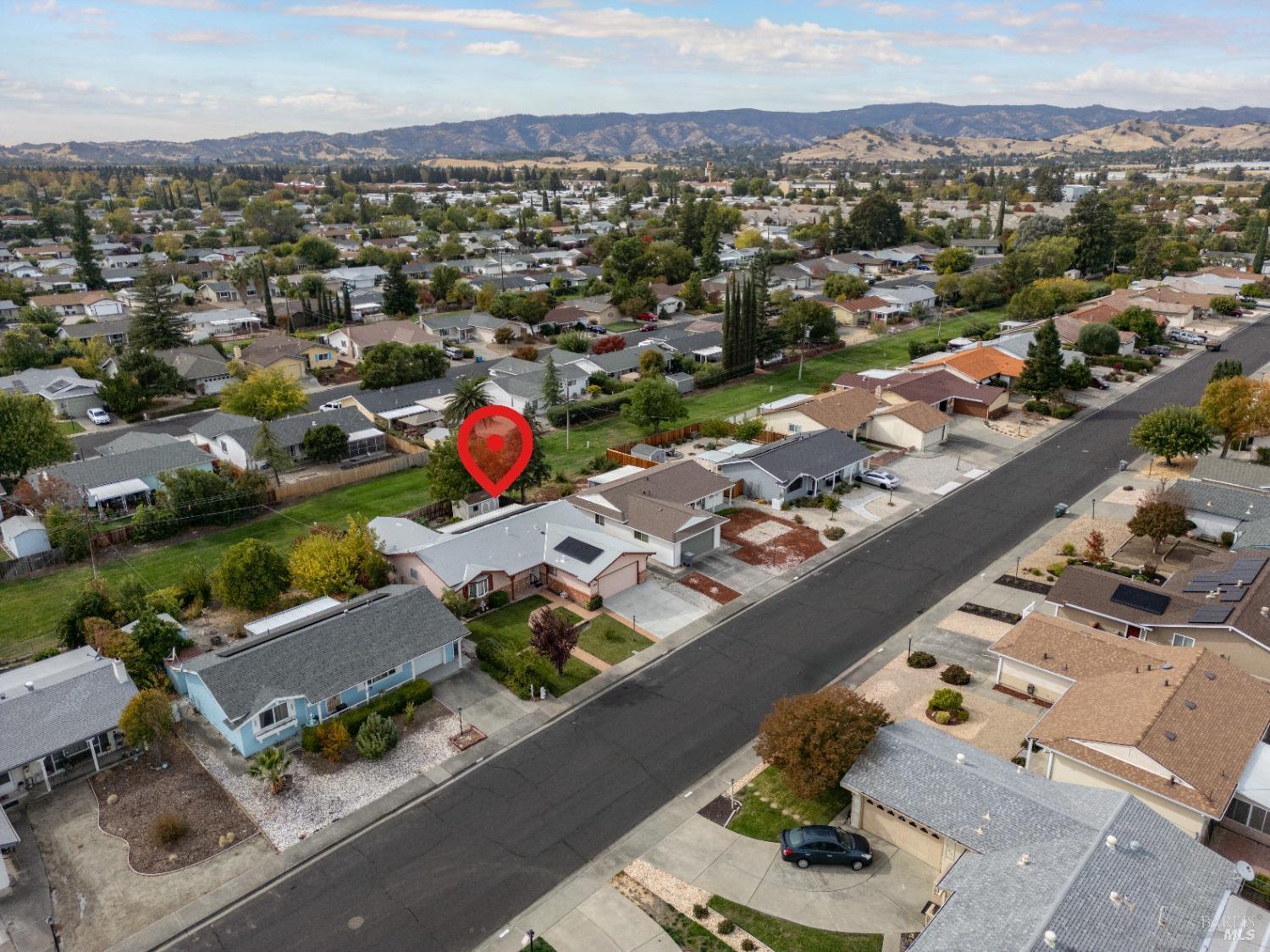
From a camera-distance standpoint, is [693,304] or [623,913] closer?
[623,913]

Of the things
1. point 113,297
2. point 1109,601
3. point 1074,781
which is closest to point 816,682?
point 1074,781

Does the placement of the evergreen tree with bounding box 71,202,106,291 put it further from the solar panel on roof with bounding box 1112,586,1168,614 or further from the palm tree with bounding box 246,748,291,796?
the solar panel on roof with bounding box 1112,586,1168,614

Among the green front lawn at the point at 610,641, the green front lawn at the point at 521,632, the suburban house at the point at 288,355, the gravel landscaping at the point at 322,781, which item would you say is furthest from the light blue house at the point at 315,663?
the suburban house at the point at 288,355

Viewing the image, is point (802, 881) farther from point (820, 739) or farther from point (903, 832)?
point (820, 739)

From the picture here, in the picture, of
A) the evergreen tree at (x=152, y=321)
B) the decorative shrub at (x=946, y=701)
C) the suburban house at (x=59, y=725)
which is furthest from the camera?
the evergreen tree at (x=152, y=321)

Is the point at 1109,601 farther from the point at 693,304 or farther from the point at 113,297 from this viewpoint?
the point at 113,297

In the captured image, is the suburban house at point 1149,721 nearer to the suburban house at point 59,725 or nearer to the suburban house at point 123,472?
the suburban house at point 59,725
